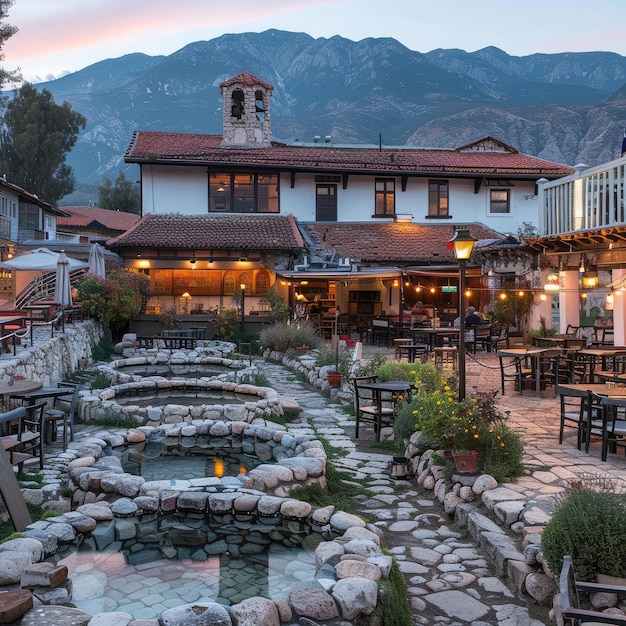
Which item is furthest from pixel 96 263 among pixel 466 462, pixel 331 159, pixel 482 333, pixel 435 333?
pixel 466 462

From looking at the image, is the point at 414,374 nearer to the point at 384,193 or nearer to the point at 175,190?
the point at 384,193

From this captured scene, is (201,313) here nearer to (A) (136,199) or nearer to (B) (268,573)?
(B) (268,573)

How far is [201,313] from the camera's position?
932 inches

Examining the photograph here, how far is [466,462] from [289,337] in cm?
1231

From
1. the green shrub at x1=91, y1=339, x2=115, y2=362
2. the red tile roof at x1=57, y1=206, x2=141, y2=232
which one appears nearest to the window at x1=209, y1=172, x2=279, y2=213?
the green shrub at x1=91, y1=339, x2=115, y2=362

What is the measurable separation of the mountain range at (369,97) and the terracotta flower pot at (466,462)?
263 feet

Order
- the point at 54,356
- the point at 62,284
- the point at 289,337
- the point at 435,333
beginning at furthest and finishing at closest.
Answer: the point at 289,337 → the point at 435,333 → the point at 62,284 → the point at 54,356

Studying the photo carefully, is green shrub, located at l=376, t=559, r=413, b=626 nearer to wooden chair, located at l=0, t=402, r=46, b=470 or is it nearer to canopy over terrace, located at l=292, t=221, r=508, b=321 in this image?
wooden chair, located at l=0, t=402, r=46, b=470

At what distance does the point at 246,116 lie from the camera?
1062 inches

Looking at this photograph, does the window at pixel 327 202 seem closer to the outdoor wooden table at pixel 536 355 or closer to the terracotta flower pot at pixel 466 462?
the outdoor wooden table at pixel 536 355

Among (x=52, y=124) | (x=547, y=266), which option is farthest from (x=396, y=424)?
(x=52, y=124)

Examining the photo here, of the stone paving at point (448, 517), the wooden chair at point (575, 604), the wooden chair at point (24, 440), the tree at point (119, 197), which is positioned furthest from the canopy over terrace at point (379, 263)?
the tree at point (119, 197)

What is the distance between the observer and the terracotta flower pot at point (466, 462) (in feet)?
23.8

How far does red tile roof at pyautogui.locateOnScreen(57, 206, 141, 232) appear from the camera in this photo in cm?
4991
